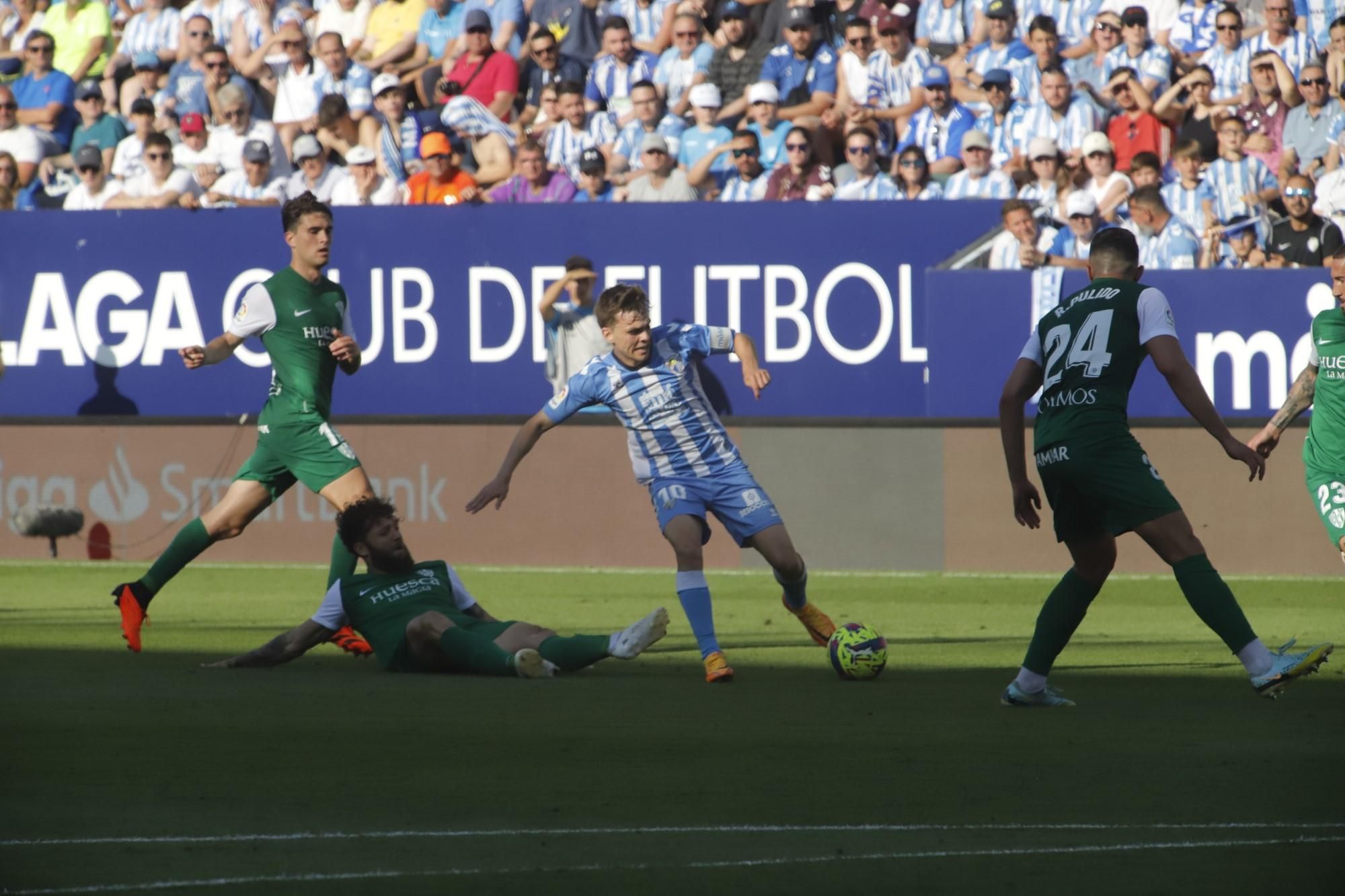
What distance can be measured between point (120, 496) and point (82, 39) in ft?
22.2

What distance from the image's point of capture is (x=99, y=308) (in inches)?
709

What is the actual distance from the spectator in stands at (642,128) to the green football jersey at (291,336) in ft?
23.6

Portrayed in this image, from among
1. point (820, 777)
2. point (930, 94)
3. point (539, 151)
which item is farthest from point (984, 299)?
point (820, 777)

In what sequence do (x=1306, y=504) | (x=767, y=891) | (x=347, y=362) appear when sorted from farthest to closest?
(x=1306, y=504)
(x=347, y=362)
(x=767, y=891)

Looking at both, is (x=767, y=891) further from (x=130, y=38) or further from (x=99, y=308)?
(x=130, y=38)

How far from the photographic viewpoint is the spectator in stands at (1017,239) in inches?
608

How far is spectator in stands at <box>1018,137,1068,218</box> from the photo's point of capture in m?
15.9

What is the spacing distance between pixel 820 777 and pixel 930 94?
11.6 metres

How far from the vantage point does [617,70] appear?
18891 mm

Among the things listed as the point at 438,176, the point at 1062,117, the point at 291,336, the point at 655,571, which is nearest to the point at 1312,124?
the point at 1062,117

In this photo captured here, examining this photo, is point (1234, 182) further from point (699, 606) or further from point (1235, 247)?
point (699, 606)

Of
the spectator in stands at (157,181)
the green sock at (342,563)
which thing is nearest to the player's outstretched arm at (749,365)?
the green sock at (342,563)

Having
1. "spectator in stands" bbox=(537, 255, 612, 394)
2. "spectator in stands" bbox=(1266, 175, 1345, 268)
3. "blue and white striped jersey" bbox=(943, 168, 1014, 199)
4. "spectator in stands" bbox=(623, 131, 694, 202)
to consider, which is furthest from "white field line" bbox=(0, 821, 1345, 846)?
"spectator in stands" bbox=(623, 131, 694, 202)

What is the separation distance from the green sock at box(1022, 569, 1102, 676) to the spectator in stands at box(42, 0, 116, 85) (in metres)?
16.4
